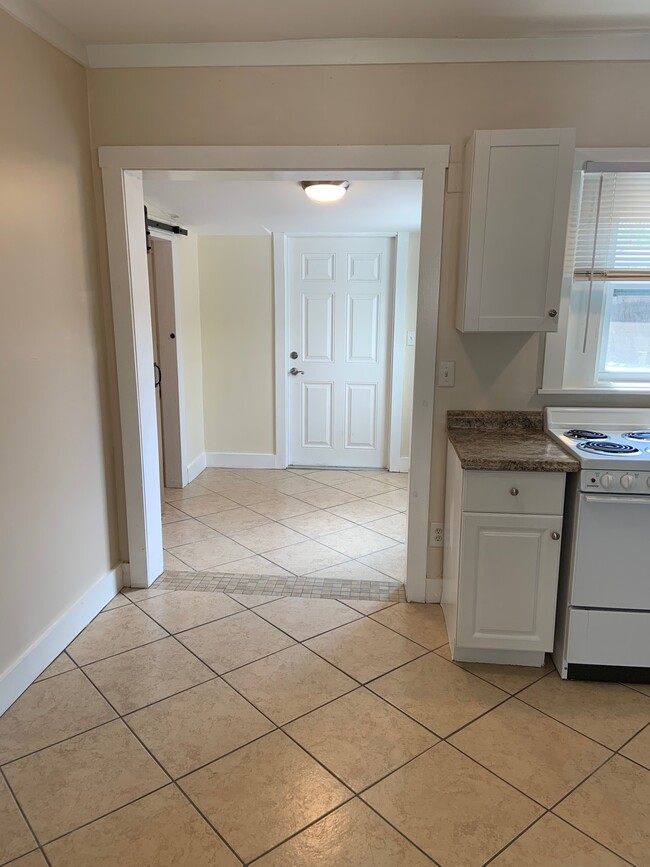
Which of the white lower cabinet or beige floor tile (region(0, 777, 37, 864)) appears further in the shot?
the white lower cabinet

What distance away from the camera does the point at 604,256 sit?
8.50 ft

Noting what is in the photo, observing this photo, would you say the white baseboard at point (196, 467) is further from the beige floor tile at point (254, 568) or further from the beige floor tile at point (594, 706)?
the beige floor tile at point (594, 706)

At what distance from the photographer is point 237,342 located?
520 centimetres

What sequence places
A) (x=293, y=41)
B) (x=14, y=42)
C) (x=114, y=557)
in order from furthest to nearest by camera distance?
(x=114, y=557) → (x=293, y=41) → (x=14, y=42)

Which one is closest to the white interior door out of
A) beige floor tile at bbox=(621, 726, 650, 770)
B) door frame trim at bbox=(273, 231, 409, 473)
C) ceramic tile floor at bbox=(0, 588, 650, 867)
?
door frame trim at bbox=(273, 231, 409, 473)

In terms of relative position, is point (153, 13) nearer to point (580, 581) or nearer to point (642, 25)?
point (642, 25)

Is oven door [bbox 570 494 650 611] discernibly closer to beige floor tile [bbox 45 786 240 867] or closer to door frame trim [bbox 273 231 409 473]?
beige floor tile [bbox 45 786 240 867]

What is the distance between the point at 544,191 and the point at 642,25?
763 millimetres

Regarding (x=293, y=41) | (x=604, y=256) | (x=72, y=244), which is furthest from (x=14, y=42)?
(x=604, y=256)

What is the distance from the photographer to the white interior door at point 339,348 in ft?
16.5

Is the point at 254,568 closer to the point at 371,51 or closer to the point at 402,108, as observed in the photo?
the point at 402,108

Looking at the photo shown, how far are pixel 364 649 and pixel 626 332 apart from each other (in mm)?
1878

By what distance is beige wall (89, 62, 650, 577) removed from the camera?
238cm

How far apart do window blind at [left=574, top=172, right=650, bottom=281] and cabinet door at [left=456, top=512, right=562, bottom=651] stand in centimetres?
121
